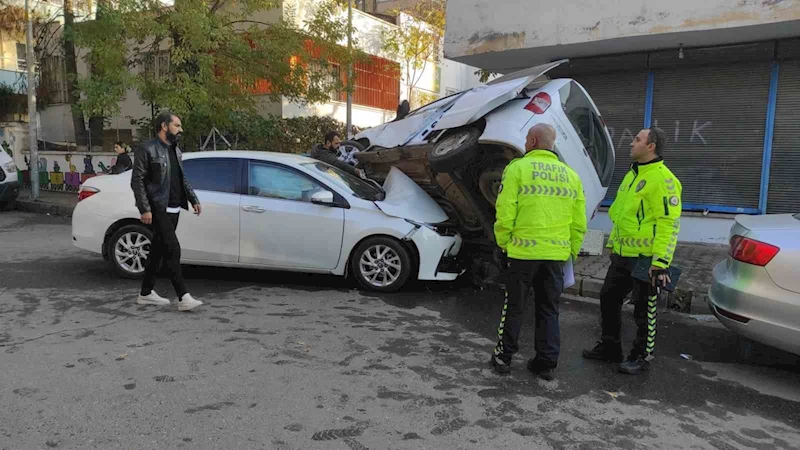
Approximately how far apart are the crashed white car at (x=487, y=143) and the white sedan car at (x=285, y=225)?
1.07 feet

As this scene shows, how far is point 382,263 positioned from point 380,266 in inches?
1.5

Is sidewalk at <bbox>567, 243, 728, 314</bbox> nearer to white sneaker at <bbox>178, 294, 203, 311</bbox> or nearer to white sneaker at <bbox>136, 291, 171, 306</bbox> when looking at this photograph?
white sneaker at <bbox>178, 294, 203, 311</bbox>

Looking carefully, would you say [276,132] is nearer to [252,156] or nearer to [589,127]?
[252,156]

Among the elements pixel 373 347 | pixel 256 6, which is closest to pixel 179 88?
pixel 256 6

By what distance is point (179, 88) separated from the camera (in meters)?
10.7

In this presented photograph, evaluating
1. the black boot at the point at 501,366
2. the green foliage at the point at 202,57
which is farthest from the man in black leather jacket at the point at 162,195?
the green foliage at the point at 202,57

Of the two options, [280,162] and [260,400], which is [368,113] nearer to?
[280,162]

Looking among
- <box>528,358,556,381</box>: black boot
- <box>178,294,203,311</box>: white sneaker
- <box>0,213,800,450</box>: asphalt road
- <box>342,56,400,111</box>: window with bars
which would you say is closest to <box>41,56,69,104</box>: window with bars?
<box>342,56,400,111</box>: window with bars

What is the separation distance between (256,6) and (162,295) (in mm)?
7942

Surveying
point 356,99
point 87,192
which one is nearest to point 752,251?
point 87,192

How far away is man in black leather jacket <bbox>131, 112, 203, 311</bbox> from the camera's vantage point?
4.90 metres

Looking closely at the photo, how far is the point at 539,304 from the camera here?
3889mm

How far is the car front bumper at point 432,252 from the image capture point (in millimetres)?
5867

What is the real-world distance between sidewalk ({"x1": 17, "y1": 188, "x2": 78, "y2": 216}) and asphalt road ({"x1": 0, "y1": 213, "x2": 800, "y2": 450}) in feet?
27.7
